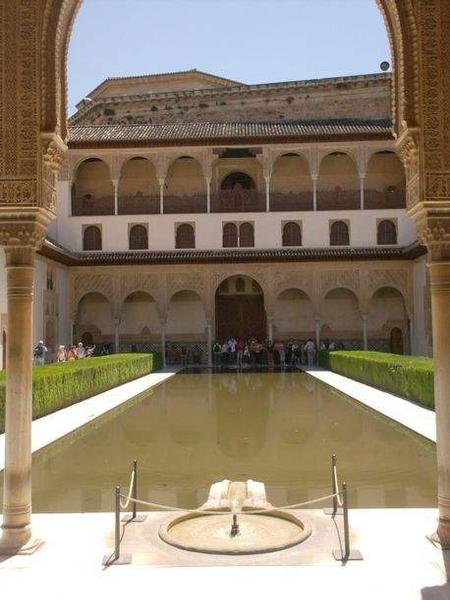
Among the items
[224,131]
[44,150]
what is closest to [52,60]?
[44,150]

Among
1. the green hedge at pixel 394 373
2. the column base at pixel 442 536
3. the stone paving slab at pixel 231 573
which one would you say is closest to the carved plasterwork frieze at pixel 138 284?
the green hedge at pixel 394 373

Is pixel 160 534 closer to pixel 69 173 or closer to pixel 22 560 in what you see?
pixel 22 560

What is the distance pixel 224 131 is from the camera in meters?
29.8

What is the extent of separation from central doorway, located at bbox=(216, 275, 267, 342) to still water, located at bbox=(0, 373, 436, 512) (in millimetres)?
15828

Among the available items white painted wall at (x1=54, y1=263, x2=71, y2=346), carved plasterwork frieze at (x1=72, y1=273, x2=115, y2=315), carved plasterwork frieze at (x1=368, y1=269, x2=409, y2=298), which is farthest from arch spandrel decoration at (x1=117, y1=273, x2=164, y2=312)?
carved plasterwork frieze at (x1=368, y1=269, x2=409, y2=298)

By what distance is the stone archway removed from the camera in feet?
18.3

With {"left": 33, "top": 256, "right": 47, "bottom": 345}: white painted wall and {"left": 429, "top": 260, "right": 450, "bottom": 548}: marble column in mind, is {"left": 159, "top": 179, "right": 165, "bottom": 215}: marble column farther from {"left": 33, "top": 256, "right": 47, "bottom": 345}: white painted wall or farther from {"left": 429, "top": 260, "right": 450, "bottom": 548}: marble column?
{"left": 429, "top": 260, "right": 450, "bottom": 548}: marble column

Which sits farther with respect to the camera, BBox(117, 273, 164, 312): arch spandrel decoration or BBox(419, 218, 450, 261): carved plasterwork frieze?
BBox(117, 273, 164, 312): arch spandrel decoration

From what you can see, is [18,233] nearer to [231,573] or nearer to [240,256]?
[231,573]

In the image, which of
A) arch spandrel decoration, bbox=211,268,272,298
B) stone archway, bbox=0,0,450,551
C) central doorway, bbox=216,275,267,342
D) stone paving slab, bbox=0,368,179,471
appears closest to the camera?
stone archway, bbox=0,0,450,551

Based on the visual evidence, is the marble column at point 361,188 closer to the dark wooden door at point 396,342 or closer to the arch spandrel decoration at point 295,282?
the arch spandrel decoration at point 295,282

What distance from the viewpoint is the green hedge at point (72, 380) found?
1259 centimetres

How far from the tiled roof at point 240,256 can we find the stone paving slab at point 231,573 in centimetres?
2314

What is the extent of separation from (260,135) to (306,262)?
18.7 feet
